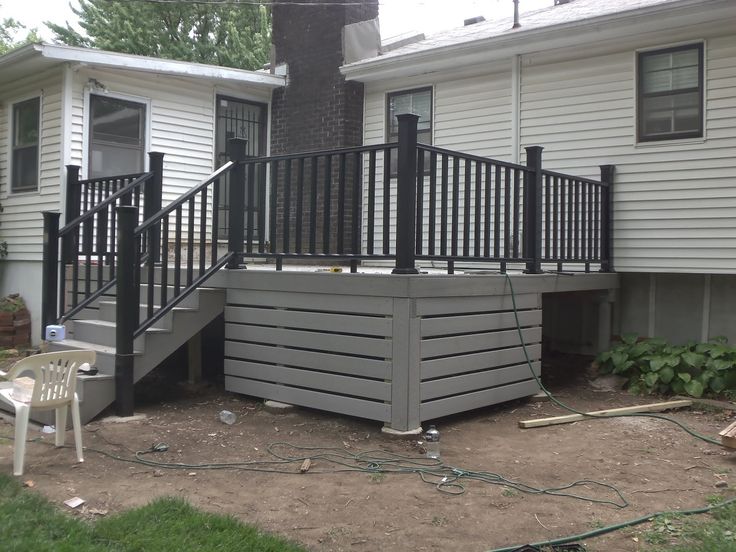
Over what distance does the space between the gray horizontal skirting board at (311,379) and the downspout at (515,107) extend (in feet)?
14.1

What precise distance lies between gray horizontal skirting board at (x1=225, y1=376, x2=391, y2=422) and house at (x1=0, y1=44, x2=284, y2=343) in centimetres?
400

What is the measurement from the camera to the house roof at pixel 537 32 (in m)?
7.00

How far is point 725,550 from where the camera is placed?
119 inches

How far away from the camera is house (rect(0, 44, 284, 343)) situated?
853 centimetres

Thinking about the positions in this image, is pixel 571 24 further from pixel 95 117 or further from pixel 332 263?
Answer: pixel 95 117

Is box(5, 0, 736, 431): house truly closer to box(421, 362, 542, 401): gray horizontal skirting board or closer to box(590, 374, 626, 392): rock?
box(421, 362, 542, 401): gray horizontal skirting board

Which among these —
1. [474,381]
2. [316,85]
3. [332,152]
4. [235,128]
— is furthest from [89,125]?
[474,381]

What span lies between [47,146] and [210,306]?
13.7ft

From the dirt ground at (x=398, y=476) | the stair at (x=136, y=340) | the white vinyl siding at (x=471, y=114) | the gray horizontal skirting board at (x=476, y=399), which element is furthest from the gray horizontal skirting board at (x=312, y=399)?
the white vinyl siding at (x=471, y=114)

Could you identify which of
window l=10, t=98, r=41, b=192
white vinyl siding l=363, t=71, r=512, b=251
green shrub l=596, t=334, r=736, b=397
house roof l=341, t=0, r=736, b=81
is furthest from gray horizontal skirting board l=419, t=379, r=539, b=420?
window l=10, t=98, r=41, b=192

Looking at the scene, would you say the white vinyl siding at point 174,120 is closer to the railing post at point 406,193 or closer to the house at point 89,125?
the house at point 89,125

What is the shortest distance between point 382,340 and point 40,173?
19.4 feet

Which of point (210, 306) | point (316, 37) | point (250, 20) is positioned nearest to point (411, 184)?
point (210, 306)

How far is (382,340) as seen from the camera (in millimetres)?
5094
